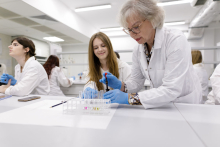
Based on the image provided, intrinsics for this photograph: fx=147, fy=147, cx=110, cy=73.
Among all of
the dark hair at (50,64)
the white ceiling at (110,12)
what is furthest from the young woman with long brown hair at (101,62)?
the white ceiling at (110,12)

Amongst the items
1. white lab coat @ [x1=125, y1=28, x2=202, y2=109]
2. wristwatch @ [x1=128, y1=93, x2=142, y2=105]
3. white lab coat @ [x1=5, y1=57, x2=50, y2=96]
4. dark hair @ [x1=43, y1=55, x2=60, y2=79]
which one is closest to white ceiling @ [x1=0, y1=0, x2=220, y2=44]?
dark hair @ [x1=43, y1=55, x2=60, y2=79]

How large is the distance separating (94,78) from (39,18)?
3407 millimetres

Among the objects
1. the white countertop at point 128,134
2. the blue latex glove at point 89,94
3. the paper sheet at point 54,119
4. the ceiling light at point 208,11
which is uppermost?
the ceiling light at point 208,11

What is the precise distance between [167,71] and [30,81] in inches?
52.0

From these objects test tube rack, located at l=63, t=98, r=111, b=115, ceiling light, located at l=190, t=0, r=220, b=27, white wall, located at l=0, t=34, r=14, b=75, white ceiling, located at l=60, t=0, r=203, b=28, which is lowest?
test tube rack, located at l=63, t=98, r=111, b=115

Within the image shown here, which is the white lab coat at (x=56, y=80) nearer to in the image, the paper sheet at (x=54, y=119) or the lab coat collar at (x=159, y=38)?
the paper sheet at (x=54, y=119)

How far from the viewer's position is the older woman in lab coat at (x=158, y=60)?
2.81 feet

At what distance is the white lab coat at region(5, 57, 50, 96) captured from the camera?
1.35 meters

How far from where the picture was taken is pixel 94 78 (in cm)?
147

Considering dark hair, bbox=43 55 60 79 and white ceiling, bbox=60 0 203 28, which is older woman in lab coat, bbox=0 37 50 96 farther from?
white ceiling, bbox=60 0 203 28

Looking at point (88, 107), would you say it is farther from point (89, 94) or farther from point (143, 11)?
point (143, 11)

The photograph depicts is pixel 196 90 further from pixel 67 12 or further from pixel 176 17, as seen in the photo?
pixel 176 17

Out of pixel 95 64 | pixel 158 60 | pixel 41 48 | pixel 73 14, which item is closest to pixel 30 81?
pixel 95 64

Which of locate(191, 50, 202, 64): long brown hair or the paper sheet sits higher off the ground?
locate(191, 50, 202, 64): long brown hair
